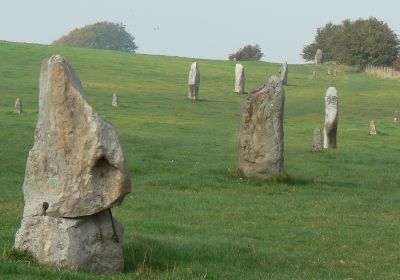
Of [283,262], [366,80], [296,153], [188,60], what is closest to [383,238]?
[283,262]

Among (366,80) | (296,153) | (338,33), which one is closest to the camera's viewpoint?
(296,153)

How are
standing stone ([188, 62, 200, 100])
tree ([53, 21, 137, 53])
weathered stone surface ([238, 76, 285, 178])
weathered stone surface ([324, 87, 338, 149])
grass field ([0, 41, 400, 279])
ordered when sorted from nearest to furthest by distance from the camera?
1. grass field ([0, 41, 400, 279])
2. weathered stone surface ([238, 76, 285, 178])
3. weathered stone surface ([324, 87, 338, 149])
4. standing stone ([188, 62, 200, 100])
5. tree ([53, 21, 137, 53])

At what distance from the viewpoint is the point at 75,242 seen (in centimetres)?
1278

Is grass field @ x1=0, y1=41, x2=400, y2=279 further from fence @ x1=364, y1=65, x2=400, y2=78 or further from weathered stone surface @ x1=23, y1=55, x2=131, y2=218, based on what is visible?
fence @ x1=364, y1=65, x2=400, y2=78

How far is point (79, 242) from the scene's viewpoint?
12.8 m

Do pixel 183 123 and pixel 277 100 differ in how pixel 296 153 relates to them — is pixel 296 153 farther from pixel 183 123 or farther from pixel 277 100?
pixel 183 123

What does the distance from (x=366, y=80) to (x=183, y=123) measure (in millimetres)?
41400

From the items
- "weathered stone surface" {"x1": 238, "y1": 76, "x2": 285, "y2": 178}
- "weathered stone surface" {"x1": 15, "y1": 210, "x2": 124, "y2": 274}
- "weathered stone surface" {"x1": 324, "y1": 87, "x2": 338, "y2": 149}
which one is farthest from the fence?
"weathered stone surface" {"x1": 15, "y1": 210, "x2": 124, "y2": 274}

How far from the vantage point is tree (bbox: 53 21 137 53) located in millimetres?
190000

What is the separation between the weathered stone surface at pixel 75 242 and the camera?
41.9 ft

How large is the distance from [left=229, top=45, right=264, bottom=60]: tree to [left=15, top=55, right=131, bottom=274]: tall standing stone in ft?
404

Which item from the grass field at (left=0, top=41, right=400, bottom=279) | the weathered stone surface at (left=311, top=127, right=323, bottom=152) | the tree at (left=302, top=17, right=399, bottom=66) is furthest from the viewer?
the tree at (left=302, top=17, right=399, bottom=66)

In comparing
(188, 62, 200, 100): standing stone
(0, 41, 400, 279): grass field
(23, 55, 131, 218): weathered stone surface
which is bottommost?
(0, 41, 400, 279): grass field

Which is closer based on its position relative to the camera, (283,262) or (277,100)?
(283,262)
